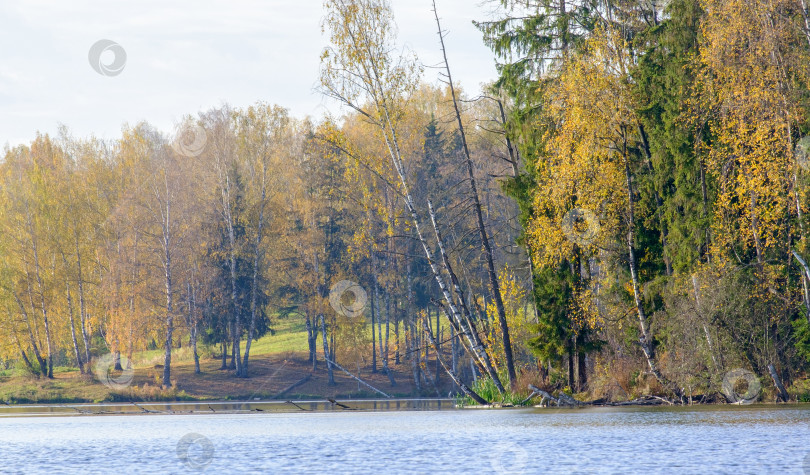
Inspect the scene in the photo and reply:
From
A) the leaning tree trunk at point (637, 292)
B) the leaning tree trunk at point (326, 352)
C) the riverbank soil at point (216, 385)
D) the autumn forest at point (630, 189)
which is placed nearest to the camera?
the autumn forest at point (630, 189)

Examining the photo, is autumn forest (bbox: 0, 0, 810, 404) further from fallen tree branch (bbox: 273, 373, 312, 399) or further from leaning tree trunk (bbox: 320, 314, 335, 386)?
fallen tree branch (bbox: 273, 373, 312, 399)

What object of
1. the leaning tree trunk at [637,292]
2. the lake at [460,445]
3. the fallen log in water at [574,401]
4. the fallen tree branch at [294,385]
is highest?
the leaning tree trunk at [637,292]

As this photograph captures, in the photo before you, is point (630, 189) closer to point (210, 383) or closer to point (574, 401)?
point (574, 401)

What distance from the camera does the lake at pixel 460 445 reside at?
1191 cm

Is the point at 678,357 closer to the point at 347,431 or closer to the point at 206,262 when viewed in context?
the point at 347,431

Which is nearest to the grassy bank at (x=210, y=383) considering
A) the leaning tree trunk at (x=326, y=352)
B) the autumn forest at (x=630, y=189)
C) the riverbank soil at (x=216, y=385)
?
the riverbank soil at (x=216, y=385)

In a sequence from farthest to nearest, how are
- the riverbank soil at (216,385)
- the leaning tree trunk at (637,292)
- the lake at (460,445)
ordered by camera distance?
the riverbank soil at (216,385) → the leaning tree trunk at (637,292) → the lake at (460,445)

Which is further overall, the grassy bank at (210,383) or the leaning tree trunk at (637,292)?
the grassy bank at (210,383)

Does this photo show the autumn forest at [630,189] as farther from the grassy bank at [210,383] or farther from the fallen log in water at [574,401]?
the grassy bank at [210,383]

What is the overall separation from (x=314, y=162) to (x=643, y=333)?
29.5 m

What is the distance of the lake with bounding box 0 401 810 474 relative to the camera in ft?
39.1

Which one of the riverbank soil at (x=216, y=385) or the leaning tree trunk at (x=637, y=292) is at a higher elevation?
the leaning tree trunk at (x=637, y=292)

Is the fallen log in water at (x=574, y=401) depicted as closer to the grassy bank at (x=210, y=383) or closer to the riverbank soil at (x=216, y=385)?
the riverbank soil at (x=216, y=385)

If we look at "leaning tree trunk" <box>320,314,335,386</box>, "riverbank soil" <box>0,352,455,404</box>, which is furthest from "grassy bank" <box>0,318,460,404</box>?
"leaning tree trunk" <box>320,314,335,386</box>
